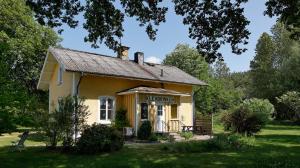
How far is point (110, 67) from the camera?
24.3 m

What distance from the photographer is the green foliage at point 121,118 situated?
907 inches

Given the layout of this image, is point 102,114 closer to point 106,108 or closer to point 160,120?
point 106,108

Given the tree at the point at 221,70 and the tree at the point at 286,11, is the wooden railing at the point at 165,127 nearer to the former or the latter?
the tree at the point at 286,11

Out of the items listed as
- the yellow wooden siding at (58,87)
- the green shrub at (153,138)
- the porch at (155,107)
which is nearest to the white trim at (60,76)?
the yellow wooden siding at (58,87)

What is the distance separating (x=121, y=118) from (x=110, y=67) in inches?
147

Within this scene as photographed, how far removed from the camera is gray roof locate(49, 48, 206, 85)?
73.5ft

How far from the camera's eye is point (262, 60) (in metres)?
57.9

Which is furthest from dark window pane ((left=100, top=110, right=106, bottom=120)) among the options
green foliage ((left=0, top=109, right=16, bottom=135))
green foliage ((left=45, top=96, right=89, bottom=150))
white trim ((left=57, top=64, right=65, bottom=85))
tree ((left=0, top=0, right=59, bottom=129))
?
green foliage ((left=0, top=109, right=16, bottom=135))

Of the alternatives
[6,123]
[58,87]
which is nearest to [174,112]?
[58,87]

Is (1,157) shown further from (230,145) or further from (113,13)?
(230,145)

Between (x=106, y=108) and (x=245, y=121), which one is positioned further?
(x=106, y=108)

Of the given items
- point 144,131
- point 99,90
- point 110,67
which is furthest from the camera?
point 110,67

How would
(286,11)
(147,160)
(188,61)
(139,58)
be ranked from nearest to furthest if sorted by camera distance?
(286,11) → (147,160) → (139,58) → (188,61)

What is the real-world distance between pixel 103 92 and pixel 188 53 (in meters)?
39.7
